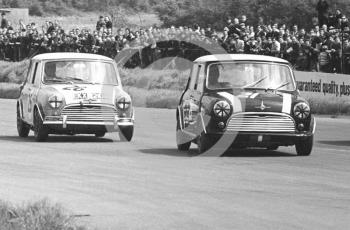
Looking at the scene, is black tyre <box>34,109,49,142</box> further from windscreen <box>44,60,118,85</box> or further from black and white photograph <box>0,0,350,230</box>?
windscreen <box>44,60,118,85</box>

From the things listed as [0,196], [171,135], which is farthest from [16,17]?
[0,196]

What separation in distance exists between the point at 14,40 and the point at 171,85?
1668 centimetres

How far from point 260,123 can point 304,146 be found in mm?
920

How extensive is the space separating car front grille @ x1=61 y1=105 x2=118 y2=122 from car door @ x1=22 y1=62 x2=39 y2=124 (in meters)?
1.07

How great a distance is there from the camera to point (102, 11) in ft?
298

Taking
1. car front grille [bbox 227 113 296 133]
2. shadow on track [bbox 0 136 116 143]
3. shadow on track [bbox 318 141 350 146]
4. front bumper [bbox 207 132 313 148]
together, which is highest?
car front grille [bbox 227 113 296 133]

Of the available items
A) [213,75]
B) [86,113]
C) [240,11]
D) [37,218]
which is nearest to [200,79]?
[213,75]

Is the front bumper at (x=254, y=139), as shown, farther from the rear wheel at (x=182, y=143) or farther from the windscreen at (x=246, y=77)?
the rear wheel at (x=182, y=143)

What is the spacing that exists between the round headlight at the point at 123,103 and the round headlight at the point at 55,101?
1.03 meters

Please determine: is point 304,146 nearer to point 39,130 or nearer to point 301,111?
point 301,111

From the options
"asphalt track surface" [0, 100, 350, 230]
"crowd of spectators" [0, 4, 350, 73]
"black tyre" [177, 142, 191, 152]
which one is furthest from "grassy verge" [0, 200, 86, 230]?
"crowd of spectators" [0, 4, 350, 73]

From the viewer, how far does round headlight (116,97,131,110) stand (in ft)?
62.5

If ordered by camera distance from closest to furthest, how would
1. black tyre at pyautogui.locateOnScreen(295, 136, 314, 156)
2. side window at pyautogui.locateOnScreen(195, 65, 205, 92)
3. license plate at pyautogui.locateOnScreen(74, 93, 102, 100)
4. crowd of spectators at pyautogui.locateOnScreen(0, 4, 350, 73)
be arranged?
black tyre at pyautogui.locateOnScreen(295, 136, 314, 156), side window at pyautogui.locateOnScreen(195, 65, 205, 92), license plate at pyautogui.locateOnScreen(74, 93, 102, 100), crowd of spectators at pyautogui.locateOnScreen(0, 4, 350, 73)

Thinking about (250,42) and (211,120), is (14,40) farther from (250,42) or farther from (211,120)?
(211,120)
